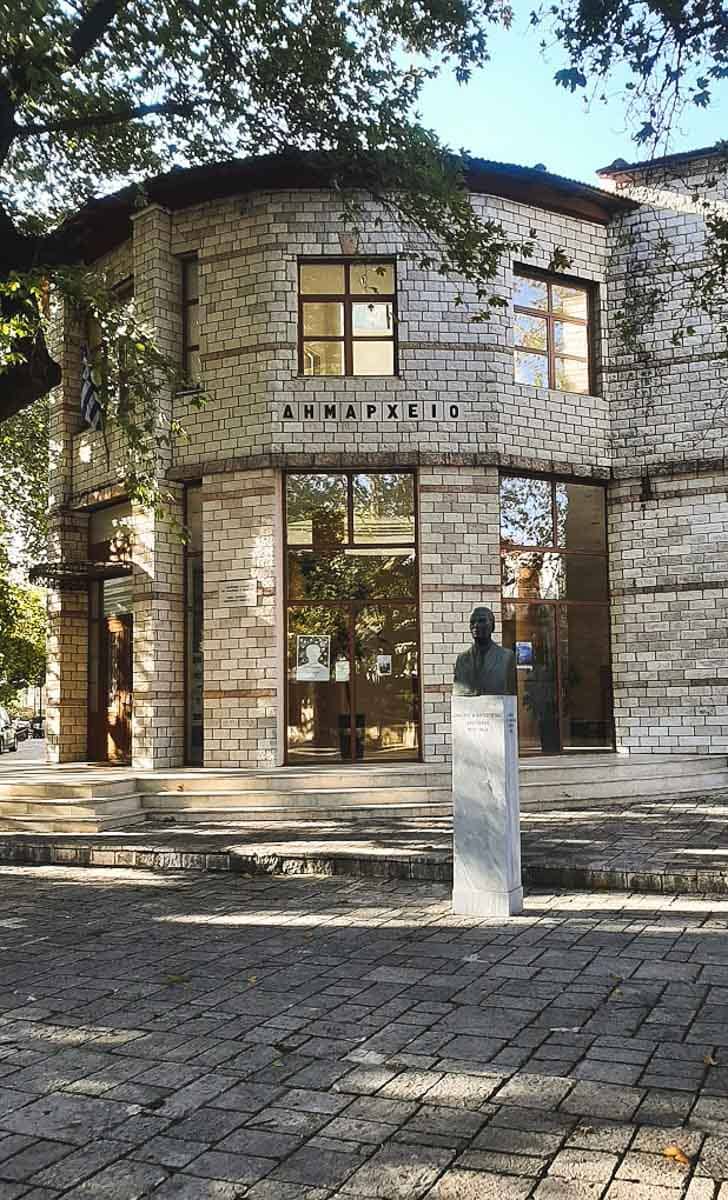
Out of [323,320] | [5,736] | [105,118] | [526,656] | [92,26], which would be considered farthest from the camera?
[5,736]

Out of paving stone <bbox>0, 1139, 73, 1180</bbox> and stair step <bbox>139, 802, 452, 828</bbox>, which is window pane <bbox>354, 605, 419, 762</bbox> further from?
paving stone <bbox>0, 1139, 73, 1180</bbox>

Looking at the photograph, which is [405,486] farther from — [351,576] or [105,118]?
[105,118]

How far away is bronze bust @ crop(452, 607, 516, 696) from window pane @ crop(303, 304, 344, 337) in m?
8.92

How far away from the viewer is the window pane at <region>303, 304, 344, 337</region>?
15.8 metres

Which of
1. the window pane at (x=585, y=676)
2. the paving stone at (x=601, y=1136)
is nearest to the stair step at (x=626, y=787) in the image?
the window pane at (x=585, y=676)

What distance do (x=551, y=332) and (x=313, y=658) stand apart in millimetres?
6788

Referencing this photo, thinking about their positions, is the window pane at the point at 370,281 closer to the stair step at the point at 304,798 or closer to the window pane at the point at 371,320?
the window pane at the point at 371,320

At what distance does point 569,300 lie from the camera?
683 inches

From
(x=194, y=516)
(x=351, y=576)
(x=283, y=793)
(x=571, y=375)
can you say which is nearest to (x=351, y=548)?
(x=351, y=576)

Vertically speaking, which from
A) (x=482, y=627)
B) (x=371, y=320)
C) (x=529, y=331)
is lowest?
(x=482, y=627)

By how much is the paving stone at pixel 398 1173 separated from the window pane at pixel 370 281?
45.9ft

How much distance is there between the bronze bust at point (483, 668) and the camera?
785 cm

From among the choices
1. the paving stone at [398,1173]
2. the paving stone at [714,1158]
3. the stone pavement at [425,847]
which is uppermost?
the paving stone at [714,1158]

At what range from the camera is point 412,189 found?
1098 cm
